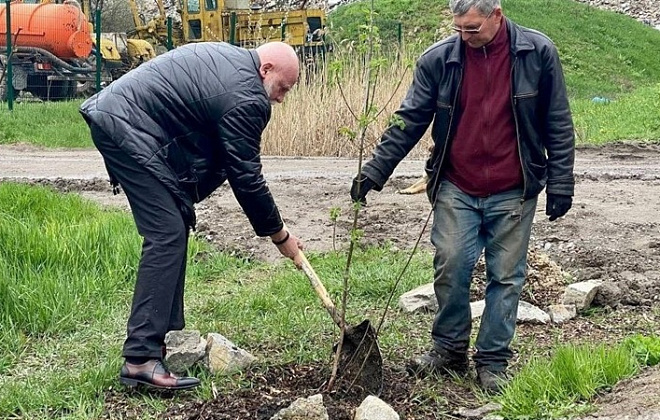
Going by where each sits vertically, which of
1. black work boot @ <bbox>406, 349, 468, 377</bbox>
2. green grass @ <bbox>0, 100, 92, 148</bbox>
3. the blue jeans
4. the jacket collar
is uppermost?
the jacket collar

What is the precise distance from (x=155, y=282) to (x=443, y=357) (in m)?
1.46

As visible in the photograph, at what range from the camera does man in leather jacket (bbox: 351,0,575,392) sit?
416 centimetres

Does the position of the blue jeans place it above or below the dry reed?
above

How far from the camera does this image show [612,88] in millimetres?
26172

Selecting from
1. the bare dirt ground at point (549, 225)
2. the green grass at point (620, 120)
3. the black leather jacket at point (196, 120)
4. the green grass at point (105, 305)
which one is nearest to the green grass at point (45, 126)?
the bare dirt ground at point (549, 225)

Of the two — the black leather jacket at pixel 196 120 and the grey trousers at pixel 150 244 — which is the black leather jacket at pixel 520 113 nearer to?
the black leather jacket at pixel 196 120

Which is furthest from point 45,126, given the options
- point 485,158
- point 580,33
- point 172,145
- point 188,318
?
point 580,33

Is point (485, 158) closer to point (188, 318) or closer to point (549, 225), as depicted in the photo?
point (188, 318)

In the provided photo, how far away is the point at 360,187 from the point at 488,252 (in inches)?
28.2

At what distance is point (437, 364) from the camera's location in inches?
180

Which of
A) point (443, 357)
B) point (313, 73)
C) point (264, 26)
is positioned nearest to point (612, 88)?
point (264, 26)

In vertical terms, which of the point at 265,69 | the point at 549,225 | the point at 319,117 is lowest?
the point at 319,117

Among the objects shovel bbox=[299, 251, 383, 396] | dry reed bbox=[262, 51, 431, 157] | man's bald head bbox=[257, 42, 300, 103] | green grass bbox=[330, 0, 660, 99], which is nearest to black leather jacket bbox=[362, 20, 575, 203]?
man's bald head bbox=[257, 42, 300, 103]

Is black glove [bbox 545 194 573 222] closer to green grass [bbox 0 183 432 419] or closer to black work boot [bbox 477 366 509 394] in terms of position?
black work boot [bbox 477 366 509 394]
